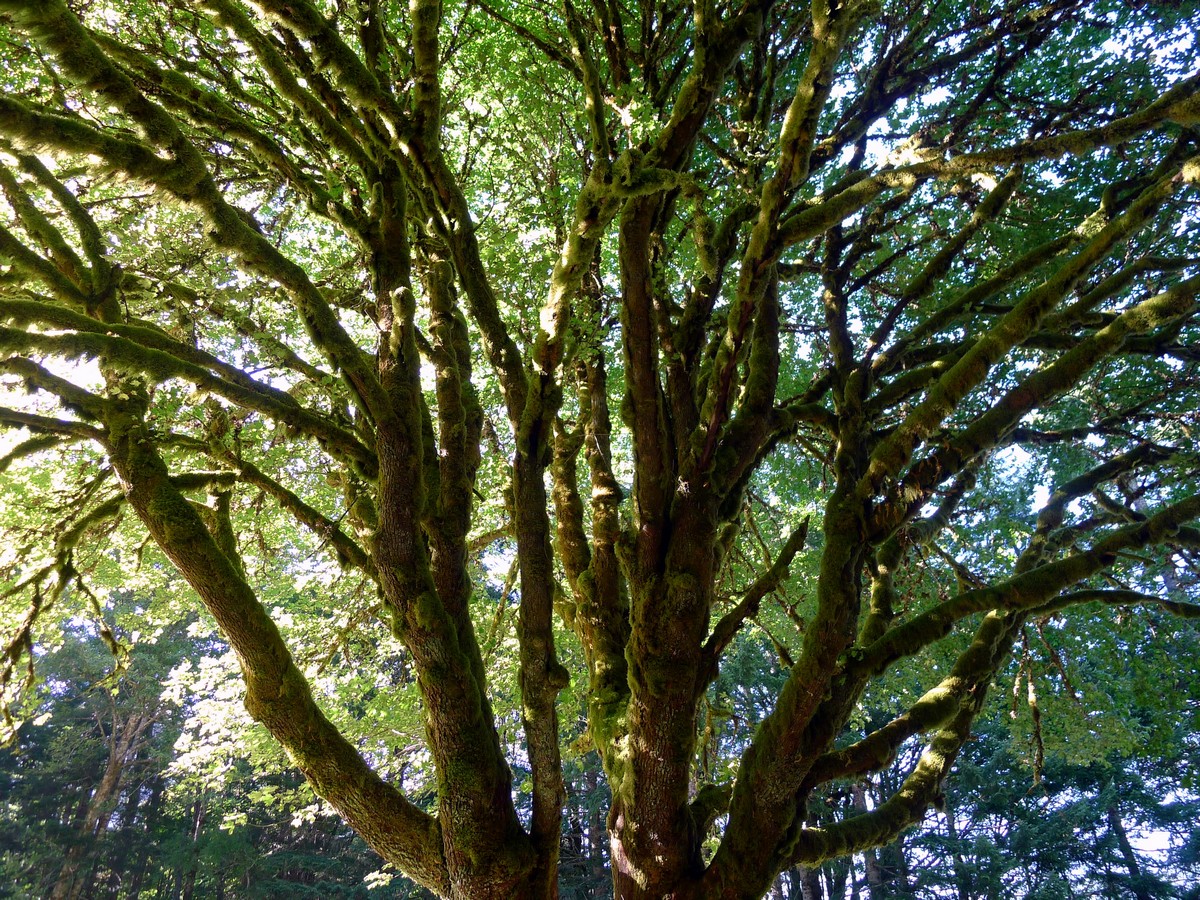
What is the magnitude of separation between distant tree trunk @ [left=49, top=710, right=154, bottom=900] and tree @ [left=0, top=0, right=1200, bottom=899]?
2373cm

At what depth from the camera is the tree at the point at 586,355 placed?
322 cm

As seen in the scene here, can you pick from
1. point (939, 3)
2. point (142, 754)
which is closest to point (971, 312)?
point (939, 3)

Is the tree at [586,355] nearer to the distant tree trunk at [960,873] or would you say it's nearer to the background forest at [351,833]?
the background forest at [351,833]

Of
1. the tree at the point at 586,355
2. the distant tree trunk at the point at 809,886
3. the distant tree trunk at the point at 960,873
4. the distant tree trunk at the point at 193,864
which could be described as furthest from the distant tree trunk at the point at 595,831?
the tree at the point at 586,355

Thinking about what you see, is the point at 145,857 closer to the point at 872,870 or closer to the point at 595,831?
the point at 595,831

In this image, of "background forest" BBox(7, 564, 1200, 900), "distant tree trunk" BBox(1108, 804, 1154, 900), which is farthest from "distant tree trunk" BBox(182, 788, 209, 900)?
"distant tree trunk" BBox(1108, 804, 1154, 900)

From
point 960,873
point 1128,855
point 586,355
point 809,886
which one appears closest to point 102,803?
point 809,886

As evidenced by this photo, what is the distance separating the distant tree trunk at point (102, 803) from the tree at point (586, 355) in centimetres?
2373

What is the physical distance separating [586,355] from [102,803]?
90.7ft

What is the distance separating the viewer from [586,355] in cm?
439

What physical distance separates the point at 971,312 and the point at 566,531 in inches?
134

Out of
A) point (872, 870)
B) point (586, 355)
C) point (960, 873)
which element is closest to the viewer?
point (586, 355)

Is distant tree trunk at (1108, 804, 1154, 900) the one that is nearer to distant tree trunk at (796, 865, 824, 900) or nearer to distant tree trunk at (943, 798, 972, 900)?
distant tree trunk at (943, 798, 972, 900)

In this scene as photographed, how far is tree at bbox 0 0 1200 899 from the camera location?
10.6ft
